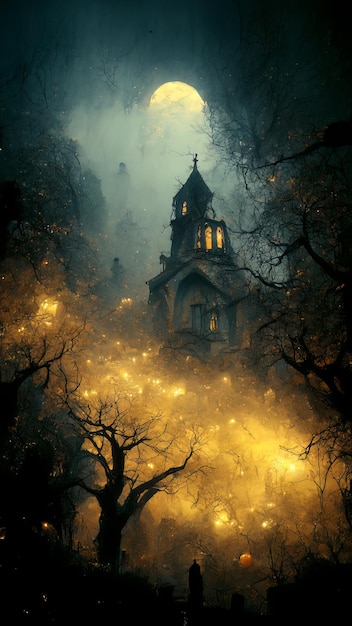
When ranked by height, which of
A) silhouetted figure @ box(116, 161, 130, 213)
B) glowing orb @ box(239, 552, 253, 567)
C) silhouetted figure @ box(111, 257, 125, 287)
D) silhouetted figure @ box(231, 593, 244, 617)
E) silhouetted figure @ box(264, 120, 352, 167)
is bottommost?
glowing orb @ box(239, 552, 253, 567)

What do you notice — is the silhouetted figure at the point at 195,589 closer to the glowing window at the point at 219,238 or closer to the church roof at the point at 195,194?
the glowing window at the point at 219,238

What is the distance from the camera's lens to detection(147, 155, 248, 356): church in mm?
36375

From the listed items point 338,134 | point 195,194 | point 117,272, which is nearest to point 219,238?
point 195,194

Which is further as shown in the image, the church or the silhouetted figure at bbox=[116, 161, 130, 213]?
the silhouetted figure at bbox=[116, 161, 130, 213]

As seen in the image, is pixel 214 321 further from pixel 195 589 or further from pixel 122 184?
pixel 122 184

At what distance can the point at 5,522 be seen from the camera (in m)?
9.37

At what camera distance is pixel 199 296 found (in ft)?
127

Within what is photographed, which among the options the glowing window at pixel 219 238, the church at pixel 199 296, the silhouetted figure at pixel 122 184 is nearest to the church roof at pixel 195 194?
the church at pixel 199 296

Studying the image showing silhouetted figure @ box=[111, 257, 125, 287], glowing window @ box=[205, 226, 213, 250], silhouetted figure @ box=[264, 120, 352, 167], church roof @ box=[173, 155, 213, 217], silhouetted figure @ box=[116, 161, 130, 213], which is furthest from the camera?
silhouetted figure @ box=[116, 161, 130, 213]

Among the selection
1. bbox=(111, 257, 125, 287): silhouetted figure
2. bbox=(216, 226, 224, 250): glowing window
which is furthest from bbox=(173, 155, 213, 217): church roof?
bbox=(111, 257, 125, 287): silhouetted figure

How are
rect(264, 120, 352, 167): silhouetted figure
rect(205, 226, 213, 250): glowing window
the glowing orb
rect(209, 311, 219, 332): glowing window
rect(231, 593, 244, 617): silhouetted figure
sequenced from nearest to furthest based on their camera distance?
rect(231, 593, 244, 617): silhouetted figure < rect(264, 120, 352, 167): silhouetted figure < the glowing orb < rect(209, 311, 219, 332): glowing window < rect(205, 226, 213, 250): glowing window

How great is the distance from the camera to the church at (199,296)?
119ft

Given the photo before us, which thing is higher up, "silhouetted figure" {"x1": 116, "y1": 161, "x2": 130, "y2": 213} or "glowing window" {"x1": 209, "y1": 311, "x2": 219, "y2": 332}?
"silhouetted figure" {"x1": 116, "y1": 161, "x2": 130, "y2": 213}

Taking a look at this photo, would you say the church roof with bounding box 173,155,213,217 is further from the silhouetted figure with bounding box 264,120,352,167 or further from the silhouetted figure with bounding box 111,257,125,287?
the silhouetted figure with bounding box 264,120,352,167
